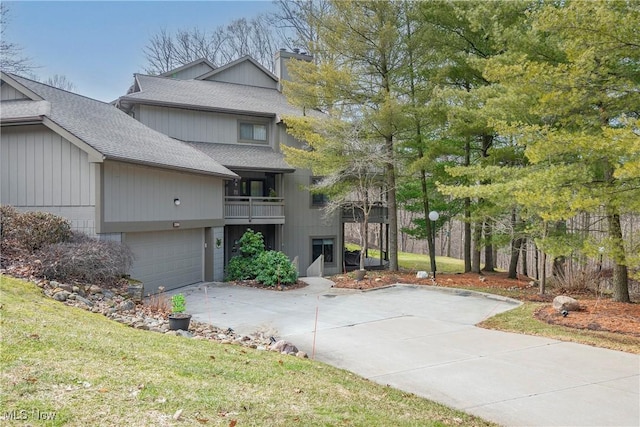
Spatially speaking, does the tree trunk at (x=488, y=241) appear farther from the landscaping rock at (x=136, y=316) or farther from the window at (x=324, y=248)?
the landscaping rock at (x=136, y=316)

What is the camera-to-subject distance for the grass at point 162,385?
11.2 feet

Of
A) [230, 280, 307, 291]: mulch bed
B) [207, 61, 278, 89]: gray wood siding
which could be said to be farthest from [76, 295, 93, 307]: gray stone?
[207, 61, 278, 89]: gray wood siding

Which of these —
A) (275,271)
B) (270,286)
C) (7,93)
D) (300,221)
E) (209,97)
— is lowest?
(270,286)

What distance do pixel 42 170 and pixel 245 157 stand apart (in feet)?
30.1

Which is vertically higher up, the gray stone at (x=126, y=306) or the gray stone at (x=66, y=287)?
the gray stone at (x=66, y=287)

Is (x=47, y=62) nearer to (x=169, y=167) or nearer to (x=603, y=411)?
(x=169, y=167)

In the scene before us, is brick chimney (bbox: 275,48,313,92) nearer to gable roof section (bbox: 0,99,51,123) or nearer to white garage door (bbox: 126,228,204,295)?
white garage door (bbox: 126,228,204,295)

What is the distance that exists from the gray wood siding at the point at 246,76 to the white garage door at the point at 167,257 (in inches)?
407

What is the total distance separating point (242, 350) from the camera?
21.2ft

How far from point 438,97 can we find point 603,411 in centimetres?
1152

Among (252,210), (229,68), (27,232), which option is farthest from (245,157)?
(27,232)

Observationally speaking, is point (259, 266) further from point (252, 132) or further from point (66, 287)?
point (66, 287)

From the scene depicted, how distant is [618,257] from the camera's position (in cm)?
918

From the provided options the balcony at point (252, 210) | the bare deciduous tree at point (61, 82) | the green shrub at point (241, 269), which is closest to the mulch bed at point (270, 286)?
the green shrub at point (241, 269)
